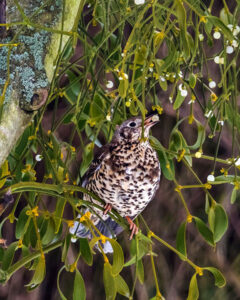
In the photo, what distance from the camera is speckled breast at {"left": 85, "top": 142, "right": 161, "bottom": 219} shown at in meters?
1.21

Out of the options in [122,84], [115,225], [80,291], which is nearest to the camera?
[122,84]

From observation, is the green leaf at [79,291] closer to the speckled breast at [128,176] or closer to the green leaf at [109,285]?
the green leaf at [109,285]

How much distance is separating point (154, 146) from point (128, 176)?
127 mm

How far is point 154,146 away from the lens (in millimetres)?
1100

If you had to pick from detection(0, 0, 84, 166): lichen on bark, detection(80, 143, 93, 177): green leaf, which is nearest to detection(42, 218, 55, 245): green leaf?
detection(80, 143, 93, 177): green leaf

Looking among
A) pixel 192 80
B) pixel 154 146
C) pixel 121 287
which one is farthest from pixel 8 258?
pixel 192 80

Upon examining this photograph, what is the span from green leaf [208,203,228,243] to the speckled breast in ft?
0.69

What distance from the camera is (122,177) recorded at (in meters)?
1.21

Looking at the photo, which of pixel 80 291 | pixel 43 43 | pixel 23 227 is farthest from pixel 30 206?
pixel 43 43

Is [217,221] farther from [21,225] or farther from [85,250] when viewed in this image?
[21,225]

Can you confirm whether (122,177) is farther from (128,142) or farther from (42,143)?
(42,143)

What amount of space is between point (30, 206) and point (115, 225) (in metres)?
0.40

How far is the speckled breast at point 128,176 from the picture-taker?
3.96ft

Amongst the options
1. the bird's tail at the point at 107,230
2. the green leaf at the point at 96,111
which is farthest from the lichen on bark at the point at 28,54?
the bird's tail at the point at 107,230
